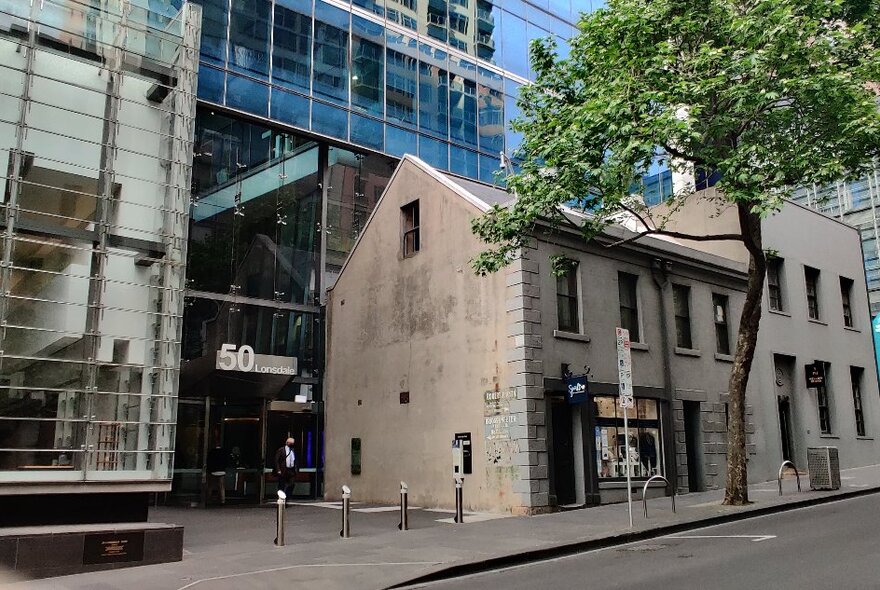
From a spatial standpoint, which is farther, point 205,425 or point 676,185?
point 676,185

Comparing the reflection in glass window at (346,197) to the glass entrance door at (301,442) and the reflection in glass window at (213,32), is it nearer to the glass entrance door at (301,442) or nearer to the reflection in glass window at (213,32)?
the glass entrance door at (301,442)

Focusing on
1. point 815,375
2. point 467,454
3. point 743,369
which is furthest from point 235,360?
point 815,375

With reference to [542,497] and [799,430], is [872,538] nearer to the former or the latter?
[542,497]

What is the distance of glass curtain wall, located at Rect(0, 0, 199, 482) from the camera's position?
1138 centimetres

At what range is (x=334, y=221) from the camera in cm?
2633

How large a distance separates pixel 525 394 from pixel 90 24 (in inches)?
441

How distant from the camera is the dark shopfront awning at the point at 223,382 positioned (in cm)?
1995

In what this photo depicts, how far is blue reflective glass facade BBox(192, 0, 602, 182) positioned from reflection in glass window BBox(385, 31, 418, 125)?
0.05m

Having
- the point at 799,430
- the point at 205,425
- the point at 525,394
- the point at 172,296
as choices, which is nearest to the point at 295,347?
the point at 205,425

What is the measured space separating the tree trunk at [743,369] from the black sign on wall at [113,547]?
1170cm

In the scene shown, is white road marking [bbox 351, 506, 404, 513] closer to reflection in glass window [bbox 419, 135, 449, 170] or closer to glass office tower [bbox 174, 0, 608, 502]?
glass office tower [bbox 174, 0, 608, 502]

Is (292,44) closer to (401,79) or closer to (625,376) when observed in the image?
(401,79)

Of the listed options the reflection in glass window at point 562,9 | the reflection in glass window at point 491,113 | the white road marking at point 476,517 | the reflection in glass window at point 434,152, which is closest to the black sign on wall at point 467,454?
the white road marking at point 476,517

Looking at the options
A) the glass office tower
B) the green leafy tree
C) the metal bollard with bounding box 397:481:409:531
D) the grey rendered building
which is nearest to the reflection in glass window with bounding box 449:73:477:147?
the glass office tower
